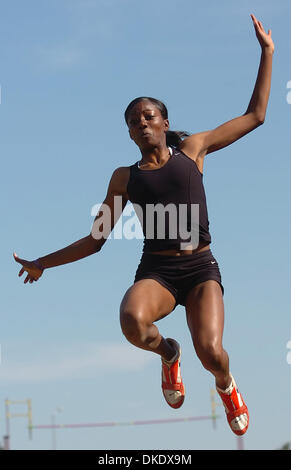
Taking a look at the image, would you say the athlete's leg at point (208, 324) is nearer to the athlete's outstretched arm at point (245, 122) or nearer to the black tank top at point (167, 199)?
the black tank top at point (167, 199)

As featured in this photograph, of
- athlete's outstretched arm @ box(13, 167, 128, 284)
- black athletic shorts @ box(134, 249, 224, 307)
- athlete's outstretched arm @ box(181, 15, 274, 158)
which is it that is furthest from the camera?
athlete's outstretched arm @ box(181, 15, 274, 158)

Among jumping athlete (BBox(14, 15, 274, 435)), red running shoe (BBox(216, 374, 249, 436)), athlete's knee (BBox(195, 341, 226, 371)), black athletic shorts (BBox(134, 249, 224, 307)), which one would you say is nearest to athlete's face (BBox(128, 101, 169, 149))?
jumping athlete (BBox(14, 15, 274, 435))

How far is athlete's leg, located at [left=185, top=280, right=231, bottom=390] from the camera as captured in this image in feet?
30.0

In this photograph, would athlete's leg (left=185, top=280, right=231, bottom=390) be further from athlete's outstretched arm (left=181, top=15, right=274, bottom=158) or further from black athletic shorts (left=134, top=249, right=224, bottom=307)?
athlete's outstretched arm (left=181, top=15, right=274, bottom=158)

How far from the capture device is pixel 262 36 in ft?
33.4

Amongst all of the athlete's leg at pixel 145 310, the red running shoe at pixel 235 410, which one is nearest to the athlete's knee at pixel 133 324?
the athlete's leg at pixel 145 310

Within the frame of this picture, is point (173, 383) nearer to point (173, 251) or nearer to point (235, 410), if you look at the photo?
point (235, 410)

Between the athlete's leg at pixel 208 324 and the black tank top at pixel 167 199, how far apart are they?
54 centimetres

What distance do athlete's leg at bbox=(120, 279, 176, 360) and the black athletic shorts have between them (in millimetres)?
111

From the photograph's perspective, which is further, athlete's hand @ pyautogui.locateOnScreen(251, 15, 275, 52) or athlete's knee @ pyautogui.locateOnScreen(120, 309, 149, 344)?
athlete's hand @ pyautogui.locateOnScreen(251, 15, 275, 52)

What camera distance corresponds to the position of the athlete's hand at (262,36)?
400 inches

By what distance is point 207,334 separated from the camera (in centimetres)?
914
